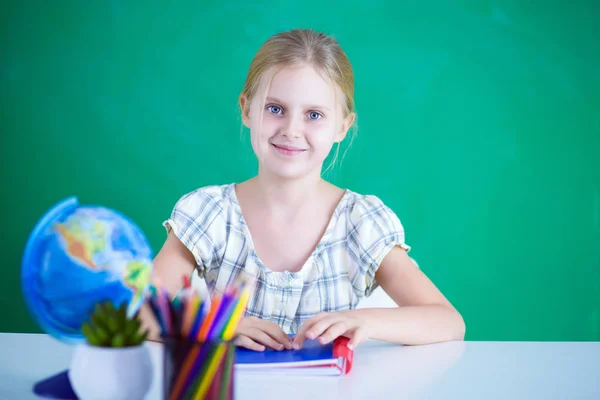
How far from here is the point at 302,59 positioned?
4.01ft

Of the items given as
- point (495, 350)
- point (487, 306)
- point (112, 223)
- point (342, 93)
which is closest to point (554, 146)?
point (487, 306)

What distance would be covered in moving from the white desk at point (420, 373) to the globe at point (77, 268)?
0.14 m

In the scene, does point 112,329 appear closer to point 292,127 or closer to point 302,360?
point 302,360

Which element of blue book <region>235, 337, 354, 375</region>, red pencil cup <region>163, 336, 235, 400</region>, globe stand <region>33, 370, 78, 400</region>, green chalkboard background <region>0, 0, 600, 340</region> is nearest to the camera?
red pencil cup <region>163, 336, 235, 400</region>

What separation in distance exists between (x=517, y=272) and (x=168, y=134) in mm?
1291

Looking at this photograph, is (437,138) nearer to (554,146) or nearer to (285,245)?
(554,146)

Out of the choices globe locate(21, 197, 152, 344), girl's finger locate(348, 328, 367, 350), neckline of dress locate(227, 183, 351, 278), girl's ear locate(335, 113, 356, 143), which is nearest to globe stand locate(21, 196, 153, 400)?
globe locate(21, 197, 152, 344)

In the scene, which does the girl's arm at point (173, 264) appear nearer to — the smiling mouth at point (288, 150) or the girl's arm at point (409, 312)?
the smiling mouth at point (288, 150)

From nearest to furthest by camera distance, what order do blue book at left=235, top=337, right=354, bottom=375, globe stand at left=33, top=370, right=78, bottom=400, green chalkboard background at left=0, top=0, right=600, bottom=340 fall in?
globe stand at left=33, top=370, right=78, bottom=400 < blue book at left=235, top=337, right=354, bottom=375 < green chalkboard background at left=0, top=0, right=600, bottom=340

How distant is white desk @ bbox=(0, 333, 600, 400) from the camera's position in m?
0.70

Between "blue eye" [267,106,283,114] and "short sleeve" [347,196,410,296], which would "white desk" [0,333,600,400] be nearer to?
"short sleeve" [347,196,410,296]

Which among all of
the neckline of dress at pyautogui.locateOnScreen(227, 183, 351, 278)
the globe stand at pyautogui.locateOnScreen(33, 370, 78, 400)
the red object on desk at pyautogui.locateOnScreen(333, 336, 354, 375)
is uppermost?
the neckline of dress at pyautogui.locateOnScreen(227, 183, 351, 278)

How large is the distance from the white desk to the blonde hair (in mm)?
569

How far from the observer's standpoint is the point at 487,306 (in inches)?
81.2
